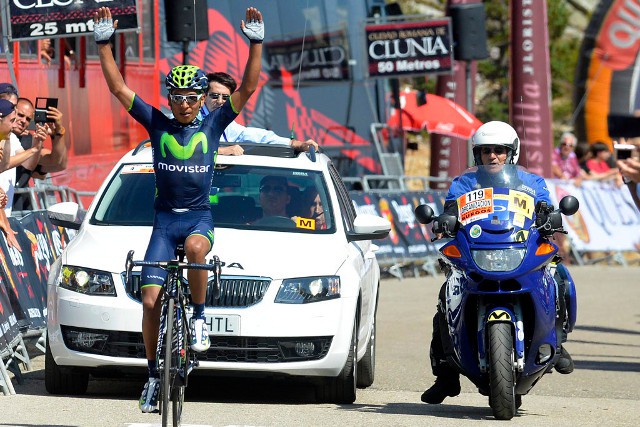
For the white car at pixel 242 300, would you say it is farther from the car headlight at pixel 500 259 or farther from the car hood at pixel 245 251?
the car headlight at pixel 500 259

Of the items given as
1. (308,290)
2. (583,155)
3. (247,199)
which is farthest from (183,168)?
(583,155)

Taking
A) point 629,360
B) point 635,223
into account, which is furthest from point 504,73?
point 629,360

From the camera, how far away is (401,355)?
44.6 feet

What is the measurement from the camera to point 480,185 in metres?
9.68

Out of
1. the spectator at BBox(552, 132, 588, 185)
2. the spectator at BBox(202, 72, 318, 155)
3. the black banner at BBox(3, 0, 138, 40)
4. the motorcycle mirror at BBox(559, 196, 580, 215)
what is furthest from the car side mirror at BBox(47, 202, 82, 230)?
the spectator at BBox(552, 132, 588, 185)

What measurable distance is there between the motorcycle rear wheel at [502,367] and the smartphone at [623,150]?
220 cm

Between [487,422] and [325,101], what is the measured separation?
21.4 m

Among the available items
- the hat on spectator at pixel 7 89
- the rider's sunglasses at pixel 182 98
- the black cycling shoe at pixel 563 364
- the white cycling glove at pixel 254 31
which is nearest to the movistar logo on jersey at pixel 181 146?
the rider's sunglasses at pixel 182 98

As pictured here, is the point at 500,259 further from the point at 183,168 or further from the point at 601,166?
the point at 601,166

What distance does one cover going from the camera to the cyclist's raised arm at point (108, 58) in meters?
8.53

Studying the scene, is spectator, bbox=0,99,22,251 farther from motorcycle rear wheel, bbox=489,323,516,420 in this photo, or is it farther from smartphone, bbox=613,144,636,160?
smartphone, bbox=613,144,636,160

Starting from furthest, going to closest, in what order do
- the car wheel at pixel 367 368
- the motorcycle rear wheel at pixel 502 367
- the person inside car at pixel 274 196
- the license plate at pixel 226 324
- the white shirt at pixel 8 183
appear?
1. the white shirt at pixel 8 183
2. the car wheel at pixel 367 368
3. the person inside car at pixel 274 196
4. the license plate at pixel 226 324
5. the motorcycle rear wheel at pixel 502 367

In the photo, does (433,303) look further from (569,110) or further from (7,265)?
(569,110)

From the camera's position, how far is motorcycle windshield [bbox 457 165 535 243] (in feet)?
30.6
